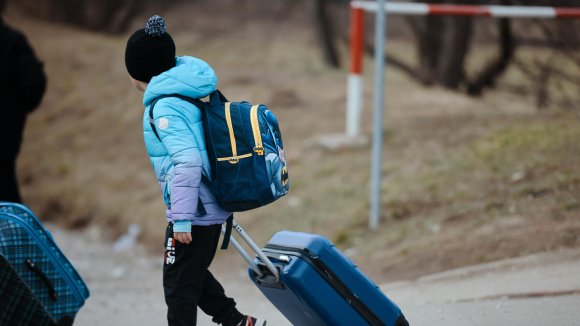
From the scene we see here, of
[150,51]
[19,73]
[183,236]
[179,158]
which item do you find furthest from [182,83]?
[19,73]

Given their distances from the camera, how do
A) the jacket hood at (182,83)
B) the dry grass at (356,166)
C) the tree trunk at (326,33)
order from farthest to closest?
the tree trunk at (326,33) → the dry grass at (356,166) → the jacket hood at (182,83)

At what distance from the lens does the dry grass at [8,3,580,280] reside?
22.2 feet

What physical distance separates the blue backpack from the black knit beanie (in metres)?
0.19

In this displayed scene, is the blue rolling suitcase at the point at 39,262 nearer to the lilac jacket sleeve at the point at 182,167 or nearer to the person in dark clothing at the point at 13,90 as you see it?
the lilac jacket sleeve at the point at 182,167

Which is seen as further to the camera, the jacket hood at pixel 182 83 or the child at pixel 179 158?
the jacket hood at pixel 182 83

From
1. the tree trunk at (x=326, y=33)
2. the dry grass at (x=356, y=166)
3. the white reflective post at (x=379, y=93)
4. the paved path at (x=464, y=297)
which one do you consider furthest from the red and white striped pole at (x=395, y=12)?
the tree trunk at (x=326, y=33)

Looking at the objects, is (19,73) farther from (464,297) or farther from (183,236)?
(464,297)

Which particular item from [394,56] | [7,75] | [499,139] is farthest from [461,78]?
[7,75]

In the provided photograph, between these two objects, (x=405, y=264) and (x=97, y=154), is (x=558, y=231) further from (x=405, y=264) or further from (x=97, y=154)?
(x=97, y=154)

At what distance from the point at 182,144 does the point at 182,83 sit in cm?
30

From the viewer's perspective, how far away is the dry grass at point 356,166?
22.2 feet

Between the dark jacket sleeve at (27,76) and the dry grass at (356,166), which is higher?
the dark jacket sleeve at (27,76)

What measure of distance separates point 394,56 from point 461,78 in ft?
9.45

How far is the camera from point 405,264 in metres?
6.55
